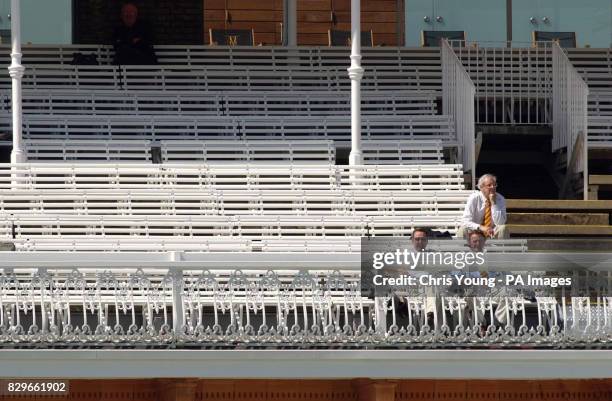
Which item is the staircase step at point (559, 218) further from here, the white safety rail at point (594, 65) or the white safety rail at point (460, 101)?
the white safety rail at point (594, 65)

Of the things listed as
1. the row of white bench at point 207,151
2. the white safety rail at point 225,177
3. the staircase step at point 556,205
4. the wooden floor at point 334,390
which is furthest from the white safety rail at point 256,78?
the wooden floor at point 334,390

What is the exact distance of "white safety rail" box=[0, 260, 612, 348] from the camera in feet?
60.1

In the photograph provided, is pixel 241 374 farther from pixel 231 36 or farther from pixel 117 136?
pixel 231 36

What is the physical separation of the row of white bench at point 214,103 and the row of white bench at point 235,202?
3.86 metres

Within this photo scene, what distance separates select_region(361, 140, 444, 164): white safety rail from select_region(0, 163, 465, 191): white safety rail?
43.5 inches

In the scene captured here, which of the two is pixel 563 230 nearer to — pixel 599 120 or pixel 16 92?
pixel 599 120

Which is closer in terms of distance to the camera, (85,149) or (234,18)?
(85,149)

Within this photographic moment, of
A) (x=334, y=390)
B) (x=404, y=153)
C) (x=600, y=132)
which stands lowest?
(x=334, y=390)

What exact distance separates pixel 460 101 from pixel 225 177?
12.4 ft

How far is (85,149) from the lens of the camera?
25516mm

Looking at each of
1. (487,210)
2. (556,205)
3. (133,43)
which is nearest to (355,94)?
(556,205)

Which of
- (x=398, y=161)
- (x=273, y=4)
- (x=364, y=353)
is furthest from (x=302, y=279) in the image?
(x=273, y=4)

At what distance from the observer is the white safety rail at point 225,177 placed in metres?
23.9

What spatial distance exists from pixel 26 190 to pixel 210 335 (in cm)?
562
